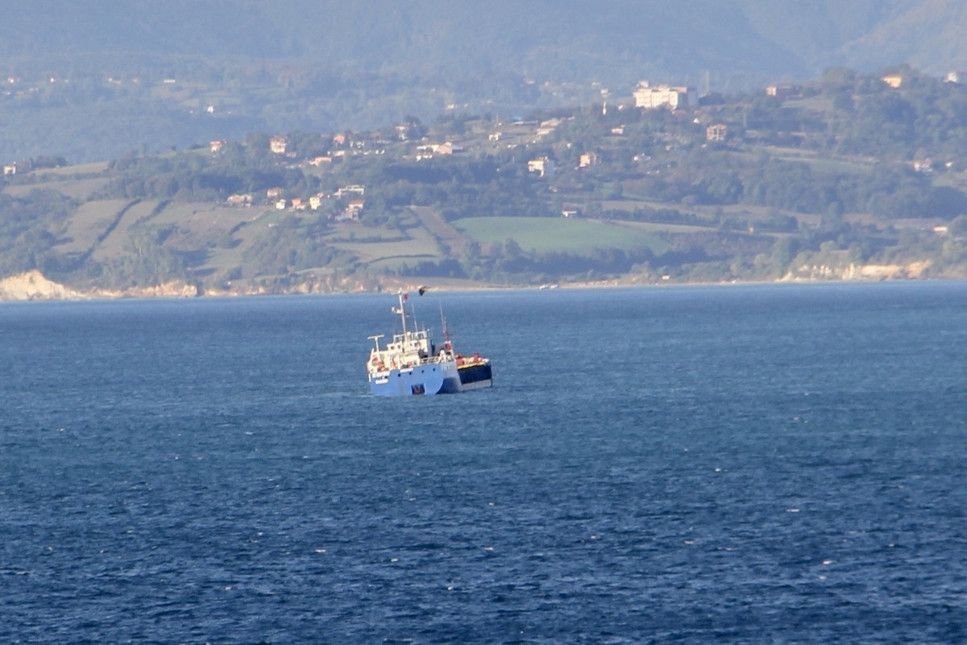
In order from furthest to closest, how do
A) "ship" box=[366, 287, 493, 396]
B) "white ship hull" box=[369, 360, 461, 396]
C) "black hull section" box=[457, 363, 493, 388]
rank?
"black hull section" box=[457, 363, 493, 388]
"ship" box=[366, 287, 493, 396]
"white ship hull" box=[369, 360, 461, 396]

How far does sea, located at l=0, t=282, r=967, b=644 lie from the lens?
52750 mm

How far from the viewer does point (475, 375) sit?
396 ft

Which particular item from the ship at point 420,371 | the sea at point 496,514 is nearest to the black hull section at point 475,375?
the ship at point 420,371

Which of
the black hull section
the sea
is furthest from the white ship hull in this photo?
the sea

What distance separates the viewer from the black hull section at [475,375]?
119887mm

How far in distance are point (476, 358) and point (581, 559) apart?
64474mm

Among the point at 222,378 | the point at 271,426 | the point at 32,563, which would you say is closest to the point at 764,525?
the point at 32,563

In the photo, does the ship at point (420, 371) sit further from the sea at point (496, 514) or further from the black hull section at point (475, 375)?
the sea at point (496, 514)

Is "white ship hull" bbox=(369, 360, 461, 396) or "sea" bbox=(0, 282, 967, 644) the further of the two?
"white ship hull" bbox=(369, 360, 461, 396)

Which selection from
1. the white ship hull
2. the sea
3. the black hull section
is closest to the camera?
the sea

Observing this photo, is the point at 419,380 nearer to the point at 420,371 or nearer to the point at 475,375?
the point at 420,371

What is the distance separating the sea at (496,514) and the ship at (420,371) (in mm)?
1724

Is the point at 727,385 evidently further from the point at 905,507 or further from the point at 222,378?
the point at 905,507

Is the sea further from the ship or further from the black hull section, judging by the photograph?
the ship
